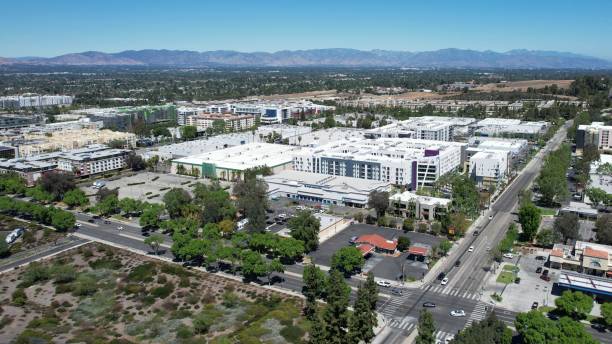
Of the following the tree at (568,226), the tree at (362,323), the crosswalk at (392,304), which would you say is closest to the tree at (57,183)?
the crosswalk at (392,304)

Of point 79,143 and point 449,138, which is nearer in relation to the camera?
point 79,143

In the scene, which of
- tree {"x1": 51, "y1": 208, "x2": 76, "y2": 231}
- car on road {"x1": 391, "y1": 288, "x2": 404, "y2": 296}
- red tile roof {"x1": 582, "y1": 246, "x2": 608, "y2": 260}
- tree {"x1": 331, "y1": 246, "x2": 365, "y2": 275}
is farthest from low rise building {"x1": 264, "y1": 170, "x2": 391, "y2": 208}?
red tile roof {"x1": 582, "y1": 246, "x2": 608, "y2": 260}

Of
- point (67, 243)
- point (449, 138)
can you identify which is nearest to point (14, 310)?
point (67, 243)

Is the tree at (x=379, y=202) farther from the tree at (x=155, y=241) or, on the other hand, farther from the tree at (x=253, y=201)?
the tree at (x=155, y=241)

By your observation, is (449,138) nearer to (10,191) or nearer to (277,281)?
(277,281)

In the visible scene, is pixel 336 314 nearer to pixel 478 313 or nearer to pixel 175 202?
pixel 478 313

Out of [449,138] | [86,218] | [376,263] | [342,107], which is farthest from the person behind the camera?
[342,107]

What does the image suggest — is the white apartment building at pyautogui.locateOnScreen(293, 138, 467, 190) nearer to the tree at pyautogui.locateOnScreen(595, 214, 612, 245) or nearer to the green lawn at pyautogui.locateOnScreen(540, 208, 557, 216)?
the green lawn at pyautogui.locateOnScreen(540, 208, 557, 216)
